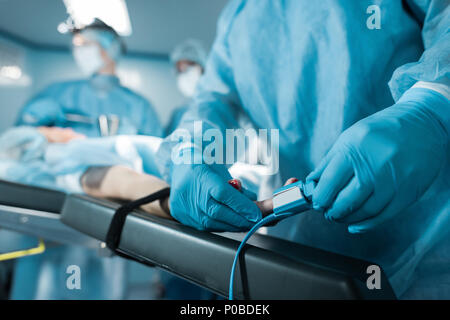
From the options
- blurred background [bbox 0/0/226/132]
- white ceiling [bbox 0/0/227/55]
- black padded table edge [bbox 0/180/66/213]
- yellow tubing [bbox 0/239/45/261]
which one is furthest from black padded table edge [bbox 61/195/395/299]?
white ceiling [bbox 0/0/227/55]

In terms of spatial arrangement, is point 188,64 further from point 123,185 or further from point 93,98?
point 123,185

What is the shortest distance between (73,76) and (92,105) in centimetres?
137

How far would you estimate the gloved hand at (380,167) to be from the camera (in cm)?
35

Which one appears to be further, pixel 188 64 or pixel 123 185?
pixel 188 64

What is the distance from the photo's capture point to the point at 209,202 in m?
0.48

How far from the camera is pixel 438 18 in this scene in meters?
0.49

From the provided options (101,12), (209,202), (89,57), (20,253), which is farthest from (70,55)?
(209,202)

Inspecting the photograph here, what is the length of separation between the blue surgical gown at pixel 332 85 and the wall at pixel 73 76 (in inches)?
114

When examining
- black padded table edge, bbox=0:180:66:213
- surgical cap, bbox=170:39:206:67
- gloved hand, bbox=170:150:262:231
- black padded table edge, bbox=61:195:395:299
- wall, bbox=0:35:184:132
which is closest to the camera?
black padded table edge, bbox=61:195:395:299

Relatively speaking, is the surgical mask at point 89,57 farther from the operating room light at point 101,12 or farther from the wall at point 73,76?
the wall at point 73,76

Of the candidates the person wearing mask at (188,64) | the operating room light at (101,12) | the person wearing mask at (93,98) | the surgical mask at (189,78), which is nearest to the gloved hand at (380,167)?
the operating room light at (101,12)

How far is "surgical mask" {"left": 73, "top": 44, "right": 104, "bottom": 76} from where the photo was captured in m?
2.11

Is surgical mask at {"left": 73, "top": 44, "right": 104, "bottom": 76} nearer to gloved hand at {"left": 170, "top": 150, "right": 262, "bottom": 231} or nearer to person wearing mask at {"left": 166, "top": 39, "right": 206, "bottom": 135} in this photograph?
person wearing mask at {"left": 166, "top": 39, "right": 206, "bottom": 135}
